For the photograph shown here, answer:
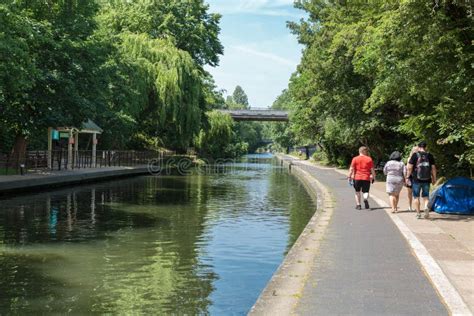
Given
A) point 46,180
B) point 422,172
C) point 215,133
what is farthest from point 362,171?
point 215,133

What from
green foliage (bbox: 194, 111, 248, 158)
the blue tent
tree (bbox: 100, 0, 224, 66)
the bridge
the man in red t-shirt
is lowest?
the blue tent

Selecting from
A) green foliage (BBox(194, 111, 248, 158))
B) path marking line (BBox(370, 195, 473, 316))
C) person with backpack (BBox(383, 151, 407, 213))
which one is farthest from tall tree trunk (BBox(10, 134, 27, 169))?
green foliage (BBox(194, 111, 248, 158))

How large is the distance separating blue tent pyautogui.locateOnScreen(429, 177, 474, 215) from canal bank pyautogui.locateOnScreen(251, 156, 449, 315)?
3587 millimetres

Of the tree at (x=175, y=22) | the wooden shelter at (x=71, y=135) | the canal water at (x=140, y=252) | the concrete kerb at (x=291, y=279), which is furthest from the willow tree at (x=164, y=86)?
the concrete kerb at (x=291, y=279)

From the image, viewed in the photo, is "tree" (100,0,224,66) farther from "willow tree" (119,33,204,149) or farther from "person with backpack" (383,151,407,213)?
"person with backpack" (383,151,407,213)

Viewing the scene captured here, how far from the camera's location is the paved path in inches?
220

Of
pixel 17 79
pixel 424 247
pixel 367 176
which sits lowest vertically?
pixel 424 247

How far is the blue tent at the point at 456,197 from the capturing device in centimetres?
1340

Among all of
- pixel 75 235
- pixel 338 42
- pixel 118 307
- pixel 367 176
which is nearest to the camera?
Answer: pixel 118 307

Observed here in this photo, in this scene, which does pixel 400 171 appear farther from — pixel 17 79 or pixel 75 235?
pixel 17 79

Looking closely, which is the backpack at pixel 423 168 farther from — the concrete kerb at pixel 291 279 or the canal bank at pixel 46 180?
the canal bank at pixel 46 180

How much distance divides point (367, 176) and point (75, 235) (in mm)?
7477

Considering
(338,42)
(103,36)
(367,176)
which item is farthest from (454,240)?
(103,36)

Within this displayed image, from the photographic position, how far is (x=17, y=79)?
62.7 feet
